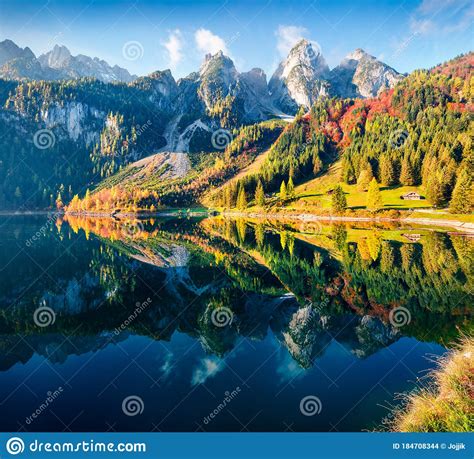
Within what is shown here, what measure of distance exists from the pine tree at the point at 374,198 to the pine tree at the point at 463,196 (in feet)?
71.9

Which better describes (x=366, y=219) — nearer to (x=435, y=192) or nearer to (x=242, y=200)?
(x=435, y=192)

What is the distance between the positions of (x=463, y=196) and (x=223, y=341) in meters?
82.5

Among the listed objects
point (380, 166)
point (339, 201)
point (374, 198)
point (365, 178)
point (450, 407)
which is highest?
point (380, 166)

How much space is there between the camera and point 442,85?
584 ft

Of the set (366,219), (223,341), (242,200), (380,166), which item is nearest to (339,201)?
(366,219)

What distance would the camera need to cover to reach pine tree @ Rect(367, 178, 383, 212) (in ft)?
312

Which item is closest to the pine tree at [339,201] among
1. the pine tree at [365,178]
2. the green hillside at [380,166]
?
the green hillside at [380,166]

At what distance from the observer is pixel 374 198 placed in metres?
95.6

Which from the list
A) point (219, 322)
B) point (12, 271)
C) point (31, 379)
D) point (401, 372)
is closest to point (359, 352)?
point (401, 372)

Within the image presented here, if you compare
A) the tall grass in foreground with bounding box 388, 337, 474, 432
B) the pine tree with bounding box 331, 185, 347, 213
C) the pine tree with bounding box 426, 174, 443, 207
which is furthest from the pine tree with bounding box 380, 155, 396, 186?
the tall grass in foreground with bounding box 388, 337, 474, 432

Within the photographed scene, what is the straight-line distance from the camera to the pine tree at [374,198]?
95.0 metres

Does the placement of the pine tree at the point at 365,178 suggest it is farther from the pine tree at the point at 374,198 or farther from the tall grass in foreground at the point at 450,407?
the tall grass in foreground at the point at 450,407
